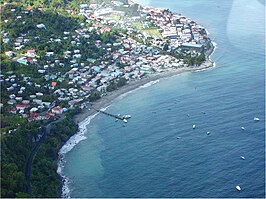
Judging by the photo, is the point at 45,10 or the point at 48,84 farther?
the point at 45,10

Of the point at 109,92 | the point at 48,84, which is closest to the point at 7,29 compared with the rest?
the point at 48,84

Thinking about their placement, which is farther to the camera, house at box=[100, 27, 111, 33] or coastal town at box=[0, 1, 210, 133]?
house at box=[100, 27, 111, 33]

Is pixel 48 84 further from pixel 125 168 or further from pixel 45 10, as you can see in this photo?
pixel 45 10

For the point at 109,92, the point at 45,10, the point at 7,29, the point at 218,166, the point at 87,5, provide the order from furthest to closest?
the point at 87,5 → the point at 45,10 → the point at 7,29 → the point at 109,92 → the point at 218,166

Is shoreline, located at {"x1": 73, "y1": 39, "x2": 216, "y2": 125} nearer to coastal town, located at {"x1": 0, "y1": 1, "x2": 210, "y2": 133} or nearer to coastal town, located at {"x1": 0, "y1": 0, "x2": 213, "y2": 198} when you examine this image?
coastal town, located at {"x1": 0, "y1": 0, "x2": 213, "y2": 198}

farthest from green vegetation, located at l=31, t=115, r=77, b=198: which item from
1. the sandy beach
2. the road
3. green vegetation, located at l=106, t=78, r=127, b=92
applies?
green vegetation, located at l=106, t=78, r=127, b=92

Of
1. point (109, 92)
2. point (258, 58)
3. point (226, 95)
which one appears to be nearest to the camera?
point (226, 95)
